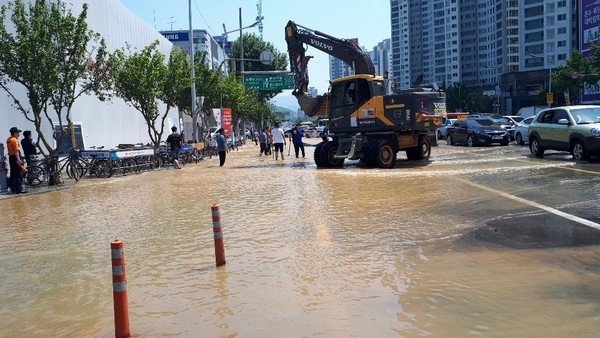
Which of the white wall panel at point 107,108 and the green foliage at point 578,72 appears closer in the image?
the white wall panel at point 107,108

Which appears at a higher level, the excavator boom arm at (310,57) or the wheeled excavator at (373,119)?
the excavator boom arm at (310,57)

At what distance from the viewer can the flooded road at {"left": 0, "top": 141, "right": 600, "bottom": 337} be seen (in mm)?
5102

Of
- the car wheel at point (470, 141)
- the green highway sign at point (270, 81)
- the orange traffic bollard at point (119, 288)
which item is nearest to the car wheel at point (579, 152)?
the car wheel at point (470, 141)

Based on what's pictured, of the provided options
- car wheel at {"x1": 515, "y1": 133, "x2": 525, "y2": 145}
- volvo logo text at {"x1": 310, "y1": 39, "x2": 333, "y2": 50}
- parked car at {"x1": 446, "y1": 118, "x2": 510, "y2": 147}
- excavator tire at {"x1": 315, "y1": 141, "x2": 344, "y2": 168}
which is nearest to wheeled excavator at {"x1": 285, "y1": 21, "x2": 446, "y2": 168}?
excavator tire at {"x1": 315, "y1": 141, "x2": 344, "y2": 168}

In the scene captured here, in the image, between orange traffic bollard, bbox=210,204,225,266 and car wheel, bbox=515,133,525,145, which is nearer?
orange traffic bollard, bbox=210,204,225,266

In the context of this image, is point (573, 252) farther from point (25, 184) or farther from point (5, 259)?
point (25, 184)

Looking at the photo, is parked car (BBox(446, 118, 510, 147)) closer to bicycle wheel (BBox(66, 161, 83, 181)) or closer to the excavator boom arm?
the excavator boom arm

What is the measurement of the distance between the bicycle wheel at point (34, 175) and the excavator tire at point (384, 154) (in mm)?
10979

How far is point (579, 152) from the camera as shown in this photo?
17734 millimetres

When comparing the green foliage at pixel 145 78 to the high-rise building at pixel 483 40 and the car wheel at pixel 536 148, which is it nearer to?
the car wheel at pixel 536 148

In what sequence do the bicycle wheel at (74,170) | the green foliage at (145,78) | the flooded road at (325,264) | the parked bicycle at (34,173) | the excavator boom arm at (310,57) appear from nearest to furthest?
1. the flooded road at (325,264)
2. the parked bicycle at (34,173)
3. the bicycle wheel at (74,170)
4. the excavator boom arm at (310,57)
5. the green foliage at (145,78)

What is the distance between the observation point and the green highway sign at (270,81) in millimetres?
49531

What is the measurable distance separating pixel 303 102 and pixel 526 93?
325 feet

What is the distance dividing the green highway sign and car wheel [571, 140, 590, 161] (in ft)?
108
